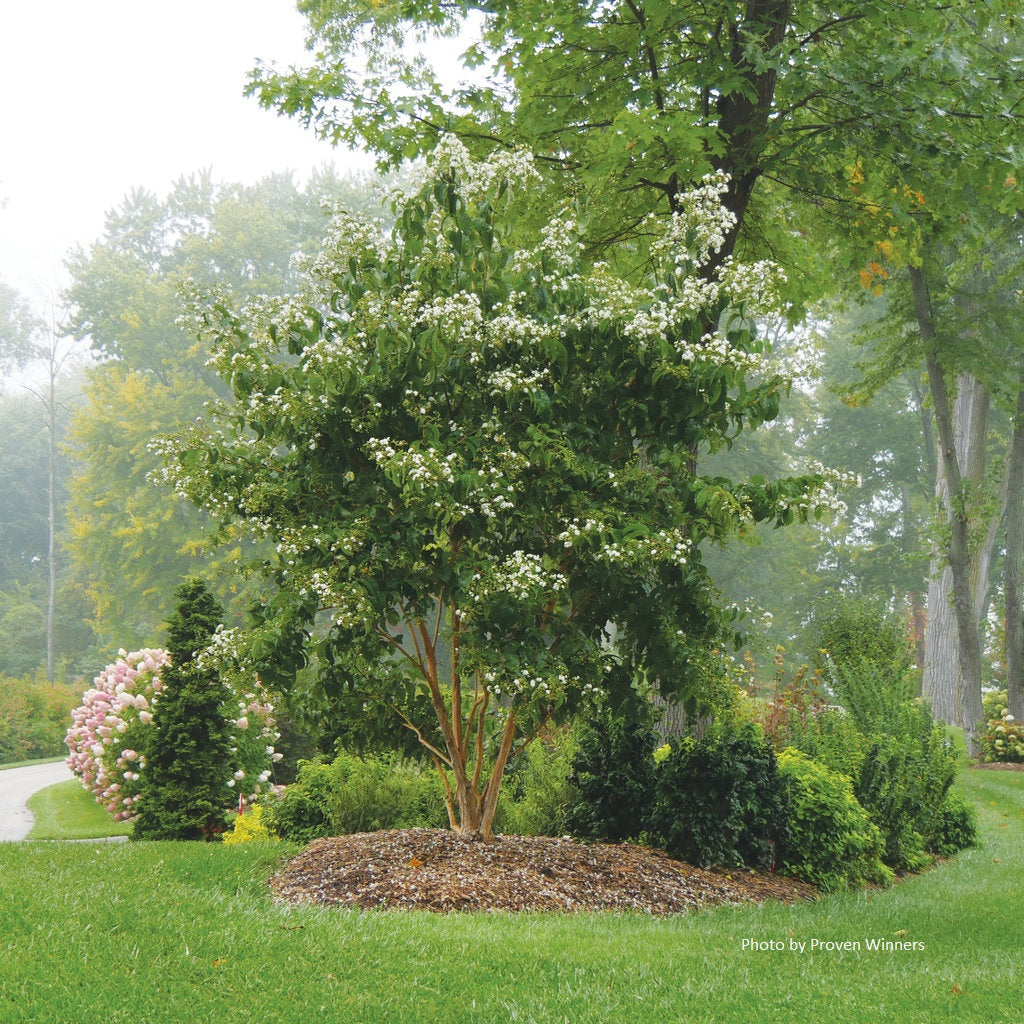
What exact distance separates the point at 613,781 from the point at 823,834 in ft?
5.10

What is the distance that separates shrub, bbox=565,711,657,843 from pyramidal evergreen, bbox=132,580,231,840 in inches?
126

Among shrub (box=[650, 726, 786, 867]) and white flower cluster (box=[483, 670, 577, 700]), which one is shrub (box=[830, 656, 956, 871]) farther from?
white flower cluster (box=[483, 670, 577, 700])

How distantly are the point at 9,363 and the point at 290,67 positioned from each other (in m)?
50.6

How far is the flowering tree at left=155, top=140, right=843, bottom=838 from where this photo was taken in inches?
223

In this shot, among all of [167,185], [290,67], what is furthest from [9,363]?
[290,67]

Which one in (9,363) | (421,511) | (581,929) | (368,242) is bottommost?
(581,929)

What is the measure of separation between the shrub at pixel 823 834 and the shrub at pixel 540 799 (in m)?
1.74

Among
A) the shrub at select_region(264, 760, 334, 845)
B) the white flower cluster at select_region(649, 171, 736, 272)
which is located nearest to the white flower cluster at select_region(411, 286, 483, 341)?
the white flower cluster at select_region(649, 171, 736, 272)

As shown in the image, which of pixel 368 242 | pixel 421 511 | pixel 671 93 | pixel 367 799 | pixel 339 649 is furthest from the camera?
pixel 671 93

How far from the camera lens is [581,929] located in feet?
16.6

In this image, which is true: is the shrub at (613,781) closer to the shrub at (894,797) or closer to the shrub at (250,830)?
the shrub at (894,797)

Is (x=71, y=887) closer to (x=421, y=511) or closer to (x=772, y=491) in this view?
(x=421, y=511)

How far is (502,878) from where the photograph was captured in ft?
19.4

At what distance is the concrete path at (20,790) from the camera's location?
13.0m
